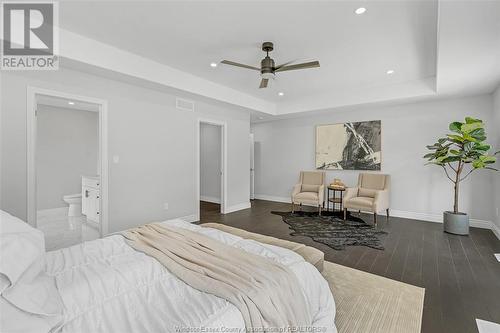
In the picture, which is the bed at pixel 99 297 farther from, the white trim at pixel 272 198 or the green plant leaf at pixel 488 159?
the white trim at pixel 272 198

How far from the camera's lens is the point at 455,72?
335 cm

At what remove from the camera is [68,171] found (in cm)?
576

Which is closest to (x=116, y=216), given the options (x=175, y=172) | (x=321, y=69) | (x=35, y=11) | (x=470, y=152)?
(x=175, y=172)

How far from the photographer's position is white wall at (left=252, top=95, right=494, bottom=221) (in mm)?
4484

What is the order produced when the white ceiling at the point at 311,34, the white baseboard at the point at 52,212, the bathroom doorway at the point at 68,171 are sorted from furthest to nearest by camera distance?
the white baseboard at the point at 52,212, the bathroom doorway at the point at 68,171, the white ceiling at the point at 311,34

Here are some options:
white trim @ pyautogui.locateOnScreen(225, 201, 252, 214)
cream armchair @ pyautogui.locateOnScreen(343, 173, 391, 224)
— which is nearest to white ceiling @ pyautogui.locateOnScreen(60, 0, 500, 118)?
cream armchair @ pyautogui.locateOnScreen(343, 173, 391, 224)

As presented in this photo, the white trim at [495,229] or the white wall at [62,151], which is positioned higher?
the white wall at [62,151]

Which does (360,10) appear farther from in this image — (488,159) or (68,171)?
(68,171)

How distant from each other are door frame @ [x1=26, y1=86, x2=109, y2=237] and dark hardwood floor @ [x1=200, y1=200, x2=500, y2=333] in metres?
2.18

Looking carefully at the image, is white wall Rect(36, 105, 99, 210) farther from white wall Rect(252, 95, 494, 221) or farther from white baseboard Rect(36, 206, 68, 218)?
white wall Rect(252, 95, 494, 221)

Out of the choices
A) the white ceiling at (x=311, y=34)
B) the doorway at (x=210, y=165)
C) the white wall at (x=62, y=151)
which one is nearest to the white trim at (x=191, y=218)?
the doorway at (x=210, y=165)

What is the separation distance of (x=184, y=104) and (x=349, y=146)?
3.91 meters

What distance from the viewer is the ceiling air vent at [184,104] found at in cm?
455

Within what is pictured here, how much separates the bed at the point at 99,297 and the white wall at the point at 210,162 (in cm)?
552
